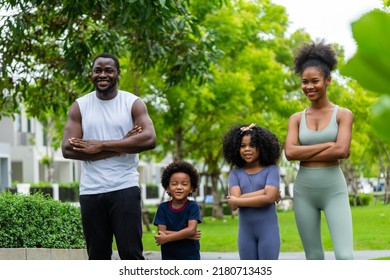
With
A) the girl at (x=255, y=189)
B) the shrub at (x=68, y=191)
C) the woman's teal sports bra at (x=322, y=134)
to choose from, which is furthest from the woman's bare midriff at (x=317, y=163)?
the shrub at (x=68, y=191)

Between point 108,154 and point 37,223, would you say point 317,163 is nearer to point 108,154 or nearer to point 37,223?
point 108,154

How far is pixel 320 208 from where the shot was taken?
15.0 ft

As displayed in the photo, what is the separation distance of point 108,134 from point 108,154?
0.36ft

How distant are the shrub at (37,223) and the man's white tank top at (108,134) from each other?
14.6 ft

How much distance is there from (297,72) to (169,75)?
7360mm

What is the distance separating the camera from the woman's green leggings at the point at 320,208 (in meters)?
4.48

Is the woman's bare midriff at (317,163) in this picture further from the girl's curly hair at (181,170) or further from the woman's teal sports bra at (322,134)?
the girl's curly hair at (181,170)

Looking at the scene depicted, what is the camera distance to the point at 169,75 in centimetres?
1205

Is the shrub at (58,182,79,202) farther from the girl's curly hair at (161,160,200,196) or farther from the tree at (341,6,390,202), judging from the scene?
the tree at (341,6,390,202)

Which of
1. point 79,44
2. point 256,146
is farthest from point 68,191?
point 256,146

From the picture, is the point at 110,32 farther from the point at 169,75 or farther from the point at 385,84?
the point at 385,84

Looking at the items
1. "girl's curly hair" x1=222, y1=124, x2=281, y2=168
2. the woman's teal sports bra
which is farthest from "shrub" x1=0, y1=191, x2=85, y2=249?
the woman's teal sports bra

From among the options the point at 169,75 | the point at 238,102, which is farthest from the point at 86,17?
the point at 238,102
